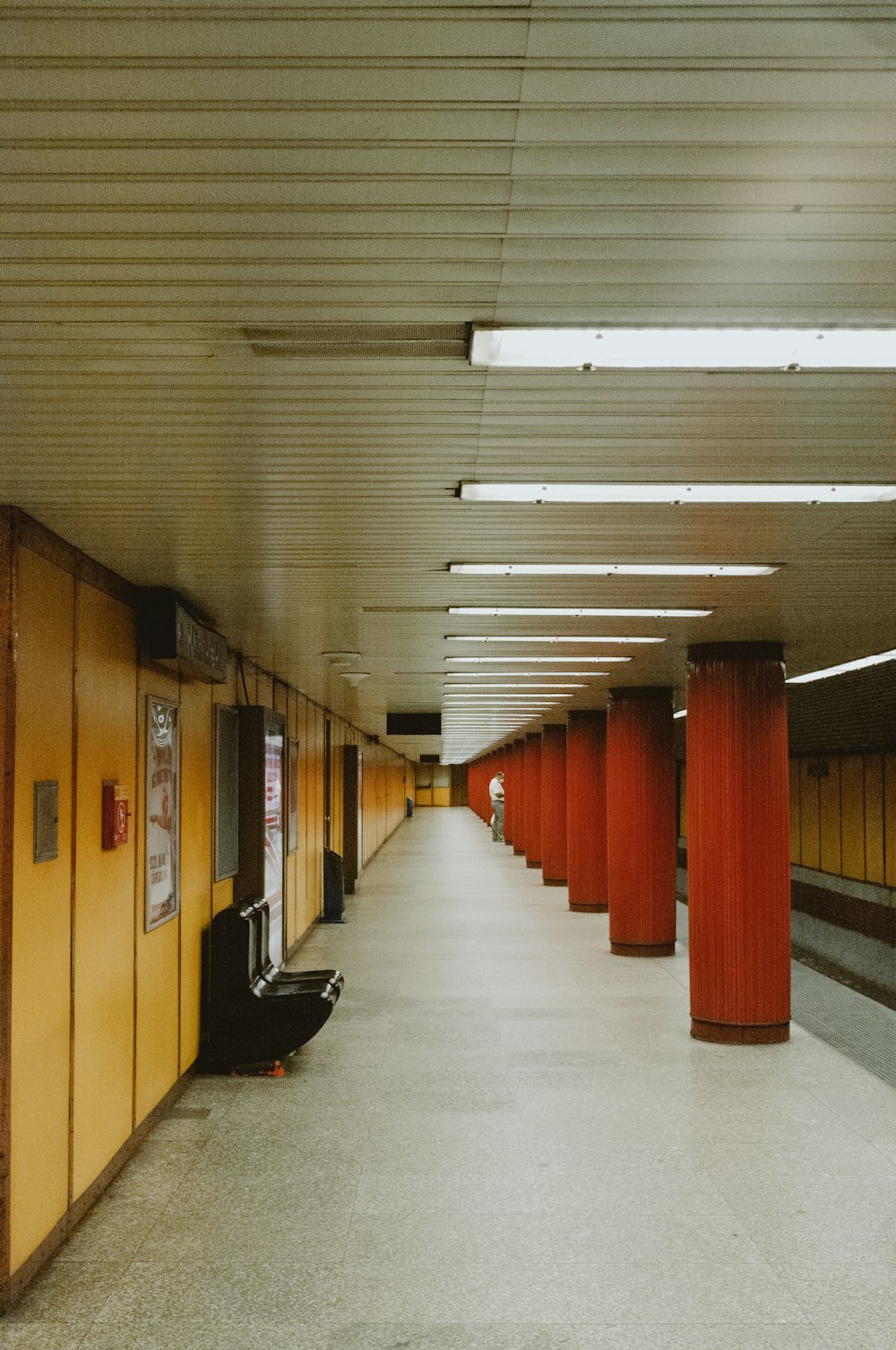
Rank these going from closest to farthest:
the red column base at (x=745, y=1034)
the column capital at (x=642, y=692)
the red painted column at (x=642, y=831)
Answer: the red column base at (x=745, y=1034) → the red painted column at (x=642, y=831) → the column capital at (x=642, y=692)

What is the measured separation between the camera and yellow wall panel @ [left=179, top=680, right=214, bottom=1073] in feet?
24.0

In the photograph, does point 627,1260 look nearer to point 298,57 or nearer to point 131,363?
point 131,363

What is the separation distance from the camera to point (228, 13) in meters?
1.65

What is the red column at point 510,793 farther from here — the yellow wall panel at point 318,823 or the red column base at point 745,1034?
the red column base at point 745,1034

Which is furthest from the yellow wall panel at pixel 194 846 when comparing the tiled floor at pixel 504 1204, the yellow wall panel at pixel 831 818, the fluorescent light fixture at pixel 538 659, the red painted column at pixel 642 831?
the yellow wall panel at pixel 831 818

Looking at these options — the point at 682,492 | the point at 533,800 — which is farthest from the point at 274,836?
the point at 533,800

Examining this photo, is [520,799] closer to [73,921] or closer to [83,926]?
[83,926]

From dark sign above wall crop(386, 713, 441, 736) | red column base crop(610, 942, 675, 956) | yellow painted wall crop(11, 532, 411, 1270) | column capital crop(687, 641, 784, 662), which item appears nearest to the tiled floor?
yellow painted wall crop(11, 532, 411, 1270)

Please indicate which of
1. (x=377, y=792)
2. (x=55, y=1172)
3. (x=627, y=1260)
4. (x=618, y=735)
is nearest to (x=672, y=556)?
(x=627, y=1260)

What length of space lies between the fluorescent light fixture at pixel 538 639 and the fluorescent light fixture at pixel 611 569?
98.2 inches

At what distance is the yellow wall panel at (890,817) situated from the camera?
64.1ft

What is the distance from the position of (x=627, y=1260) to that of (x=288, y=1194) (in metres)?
1.71

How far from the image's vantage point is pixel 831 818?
2300cm

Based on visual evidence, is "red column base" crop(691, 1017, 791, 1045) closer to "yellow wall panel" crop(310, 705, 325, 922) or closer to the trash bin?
"yellow wall panel" crop(310, 705, 325, 922)
